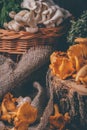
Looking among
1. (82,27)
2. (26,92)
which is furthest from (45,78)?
(82,27)

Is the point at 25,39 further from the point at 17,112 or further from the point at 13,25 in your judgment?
the point at 17,112

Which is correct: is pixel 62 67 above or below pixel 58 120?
above

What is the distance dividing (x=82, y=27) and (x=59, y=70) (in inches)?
18.3

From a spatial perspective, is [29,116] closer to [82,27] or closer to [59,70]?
[59,70]

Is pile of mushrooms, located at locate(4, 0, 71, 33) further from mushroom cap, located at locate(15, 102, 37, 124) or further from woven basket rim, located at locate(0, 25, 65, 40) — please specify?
mushroom cap, located at locate(15, 102, 37, 124)

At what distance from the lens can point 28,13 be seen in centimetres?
285

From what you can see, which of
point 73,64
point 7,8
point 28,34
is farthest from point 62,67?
point 7,8

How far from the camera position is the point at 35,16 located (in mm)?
2893

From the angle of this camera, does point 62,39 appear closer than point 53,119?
No

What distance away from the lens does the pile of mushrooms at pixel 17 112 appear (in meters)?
2.48

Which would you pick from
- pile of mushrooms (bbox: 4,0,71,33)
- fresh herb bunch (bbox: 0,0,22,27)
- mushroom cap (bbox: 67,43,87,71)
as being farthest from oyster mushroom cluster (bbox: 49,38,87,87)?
fresh herb bunch (bbox: 0,0,22,27)

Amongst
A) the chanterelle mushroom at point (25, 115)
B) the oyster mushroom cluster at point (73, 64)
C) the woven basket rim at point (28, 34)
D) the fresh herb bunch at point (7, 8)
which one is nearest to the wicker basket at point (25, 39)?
the woven basket rim at point (28, 34)

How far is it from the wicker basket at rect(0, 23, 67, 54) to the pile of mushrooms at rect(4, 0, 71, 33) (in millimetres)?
40

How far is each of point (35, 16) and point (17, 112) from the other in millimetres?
743
